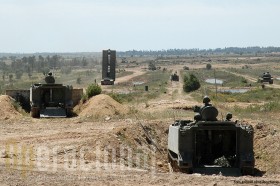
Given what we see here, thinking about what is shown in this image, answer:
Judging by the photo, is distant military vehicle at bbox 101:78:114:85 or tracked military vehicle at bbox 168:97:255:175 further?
distant military vehicle at bbox 101:78:114:85

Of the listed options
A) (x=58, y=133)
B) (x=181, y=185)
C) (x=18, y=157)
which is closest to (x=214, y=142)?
(x=181, y=185)

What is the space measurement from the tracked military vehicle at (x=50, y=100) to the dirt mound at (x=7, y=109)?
1183mm

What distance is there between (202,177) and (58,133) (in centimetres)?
1044

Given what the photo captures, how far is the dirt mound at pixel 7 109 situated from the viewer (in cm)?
2775

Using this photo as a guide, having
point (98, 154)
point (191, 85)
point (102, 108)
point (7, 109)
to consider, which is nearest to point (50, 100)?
point (7, 109)

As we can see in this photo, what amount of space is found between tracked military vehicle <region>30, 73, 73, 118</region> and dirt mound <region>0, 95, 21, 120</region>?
3.88ft

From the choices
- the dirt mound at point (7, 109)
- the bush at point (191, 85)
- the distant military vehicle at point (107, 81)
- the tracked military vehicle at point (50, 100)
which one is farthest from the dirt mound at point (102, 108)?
the distant military vehicle at point (107, 81)

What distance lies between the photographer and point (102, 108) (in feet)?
97.6

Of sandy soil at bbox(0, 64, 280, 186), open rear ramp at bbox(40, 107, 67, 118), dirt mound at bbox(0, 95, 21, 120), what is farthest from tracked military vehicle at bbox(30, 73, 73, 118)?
sandy soil at bbox(0, 64, 280, 186)

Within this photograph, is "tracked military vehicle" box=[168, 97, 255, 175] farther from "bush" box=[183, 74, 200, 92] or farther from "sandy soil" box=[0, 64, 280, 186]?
"bush" box=[183, 74, 200, 92]

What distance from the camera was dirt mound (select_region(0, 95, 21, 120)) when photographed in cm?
2775

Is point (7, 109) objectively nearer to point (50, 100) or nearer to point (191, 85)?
point (50, 100)

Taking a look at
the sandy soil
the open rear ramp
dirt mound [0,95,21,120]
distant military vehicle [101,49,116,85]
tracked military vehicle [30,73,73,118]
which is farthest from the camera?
distant military vehicle [101,49,116,85]

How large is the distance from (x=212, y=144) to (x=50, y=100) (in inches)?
649
